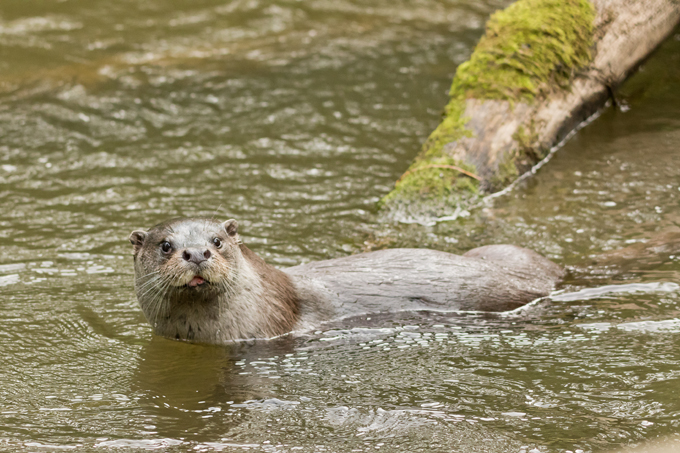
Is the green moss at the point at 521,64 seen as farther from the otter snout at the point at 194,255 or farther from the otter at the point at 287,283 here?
the otter snout at the point at 194,255

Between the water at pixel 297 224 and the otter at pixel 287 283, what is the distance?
0.49ft

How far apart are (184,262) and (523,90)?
4.74 meters

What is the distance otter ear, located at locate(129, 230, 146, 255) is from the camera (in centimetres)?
541

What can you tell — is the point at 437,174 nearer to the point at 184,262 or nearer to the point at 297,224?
the point at 297,224

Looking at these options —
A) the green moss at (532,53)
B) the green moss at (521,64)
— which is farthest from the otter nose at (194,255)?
the green moss at (532,53)

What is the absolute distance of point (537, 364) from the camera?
5016 mm

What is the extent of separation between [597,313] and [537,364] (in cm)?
94

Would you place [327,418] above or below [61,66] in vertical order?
below

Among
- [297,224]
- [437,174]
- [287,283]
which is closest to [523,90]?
[437,174]

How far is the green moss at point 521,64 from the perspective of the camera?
820 centimetres

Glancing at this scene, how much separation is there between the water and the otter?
151 mm

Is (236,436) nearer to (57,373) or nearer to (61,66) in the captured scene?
(57,373)

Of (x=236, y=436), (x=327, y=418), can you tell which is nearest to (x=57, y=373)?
(x=236, y=436)

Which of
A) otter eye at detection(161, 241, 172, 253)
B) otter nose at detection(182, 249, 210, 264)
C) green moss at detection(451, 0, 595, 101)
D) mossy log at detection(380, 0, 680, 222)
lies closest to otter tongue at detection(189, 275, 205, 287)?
otter nose at detection(182, 249, 210, 264)
